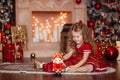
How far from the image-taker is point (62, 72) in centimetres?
297

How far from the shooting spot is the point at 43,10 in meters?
5.89

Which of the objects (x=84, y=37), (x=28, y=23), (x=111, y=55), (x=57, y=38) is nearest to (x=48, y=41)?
(x=57, y=38)

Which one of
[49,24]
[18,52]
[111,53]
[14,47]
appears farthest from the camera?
[49,24]

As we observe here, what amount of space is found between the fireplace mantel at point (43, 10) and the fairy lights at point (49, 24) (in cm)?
19

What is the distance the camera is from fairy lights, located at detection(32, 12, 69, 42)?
20.0 feet

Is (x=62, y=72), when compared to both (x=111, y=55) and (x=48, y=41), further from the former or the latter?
(x=48, y=41)

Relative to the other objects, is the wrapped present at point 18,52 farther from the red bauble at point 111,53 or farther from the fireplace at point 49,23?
the red bauble at point 111,53

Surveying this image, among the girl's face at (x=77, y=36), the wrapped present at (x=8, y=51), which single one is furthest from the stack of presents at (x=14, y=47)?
the girl's face at (x=77, y=36)

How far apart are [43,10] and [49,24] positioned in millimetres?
475

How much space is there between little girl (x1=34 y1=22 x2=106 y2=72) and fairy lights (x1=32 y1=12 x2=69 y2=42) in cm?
288

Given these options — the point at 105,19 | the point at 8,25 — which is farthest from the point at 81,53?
the point at 105,19

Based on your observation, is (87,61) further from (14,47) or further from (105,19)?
(105,19)

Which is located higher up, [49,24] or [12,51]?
[49,24]

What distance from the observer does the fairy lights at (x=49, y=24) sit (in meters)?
6.10
